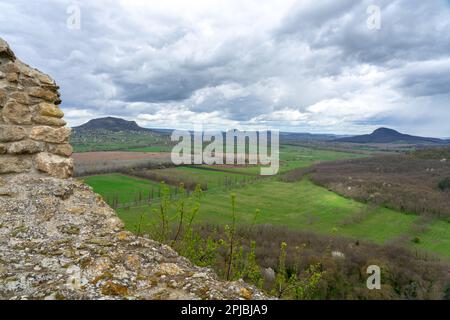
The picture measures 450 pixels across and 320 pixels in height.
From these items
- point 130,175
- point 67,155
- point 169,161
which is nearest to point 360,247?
point 67,155

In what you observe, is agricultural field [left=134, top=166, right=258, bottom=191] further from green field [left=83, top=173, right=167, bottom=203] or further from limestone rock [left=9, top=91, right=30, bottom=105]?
limestone rock [left=9, top=91, right=30, bottom=105]

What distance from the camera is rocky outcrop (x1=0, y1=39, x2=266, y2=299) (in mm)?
3518

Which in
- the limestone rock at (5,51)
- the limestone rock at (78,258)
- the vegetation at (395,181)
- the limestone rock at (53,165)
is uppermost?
the limestone rock at (5,51)

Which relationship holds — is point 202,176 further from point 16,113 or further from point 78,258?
point 78,258

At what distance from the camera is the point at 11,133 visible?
5.60 m

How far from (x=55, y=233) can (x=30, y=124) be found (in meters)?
2.52

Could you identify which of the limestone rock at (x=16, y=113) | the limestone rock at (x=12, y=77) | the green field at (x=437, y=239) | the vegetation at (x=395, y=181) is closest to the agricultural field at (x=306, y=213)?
the green field at (x=437, y=239)

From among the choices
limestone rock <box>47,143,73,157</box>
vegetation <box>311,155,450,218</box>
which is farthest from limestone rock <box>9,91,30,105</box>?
vegetation <box>311,155,450,218</box>

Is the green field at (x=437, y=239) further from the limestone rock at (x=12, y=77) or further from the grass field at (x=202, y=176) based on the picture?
the limestone rock at (x=12, y=77)

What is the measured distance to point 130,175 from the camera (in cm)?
8825

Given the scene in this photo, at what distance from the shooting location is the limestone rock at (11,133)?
218 inches

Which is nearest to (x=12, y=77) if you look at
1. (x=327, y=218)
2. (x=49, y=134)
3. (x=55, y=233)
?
(x=49, y=134)
